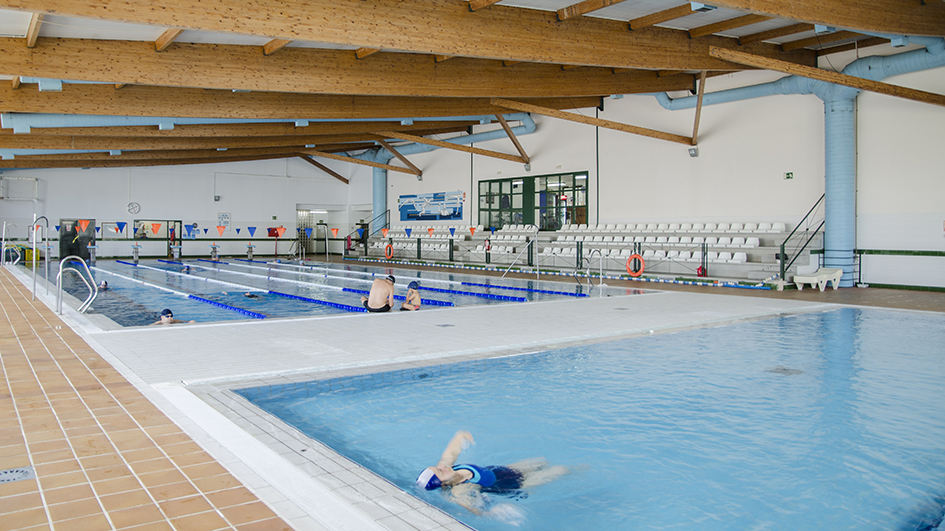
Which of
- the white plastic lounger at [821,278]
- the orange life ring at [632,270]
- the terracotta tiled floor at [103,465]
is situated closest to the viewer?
the terracotta tiled floor at [103,465]

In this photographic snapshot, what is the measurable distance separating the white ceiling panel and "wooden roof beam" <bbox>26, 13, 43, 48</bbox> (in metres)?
0.07

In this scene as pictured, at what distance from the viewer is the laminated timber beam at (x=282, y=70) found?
321 inches

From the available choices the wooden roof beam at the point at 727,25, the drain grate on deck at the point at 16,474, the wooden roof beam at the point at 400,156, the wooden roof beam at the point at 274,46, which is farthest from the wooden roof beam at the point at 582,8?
the wooden roof beam at the point at 400,156

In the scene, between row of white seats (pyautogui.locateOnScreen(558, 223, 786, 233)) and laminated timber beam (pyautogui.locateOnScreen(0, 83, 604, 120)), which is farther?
row of white seats (pyautogui.locateOnScreen(558, 223, 786, 233))

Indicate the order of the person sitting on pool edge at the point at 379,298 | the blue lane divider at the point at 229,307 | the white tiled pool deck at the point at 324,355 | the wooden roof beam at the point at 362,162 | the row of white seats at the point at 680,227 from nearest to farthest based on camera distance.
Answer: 1. the white tiled pool deck at the point at 324,355
2. the person sitting on pool edge at the point at 379,298
3. the blue lane divider at the point at 229,307
4. the row of white seats at the point at 680,227
5. the wooden roof beam at the point at 362,162

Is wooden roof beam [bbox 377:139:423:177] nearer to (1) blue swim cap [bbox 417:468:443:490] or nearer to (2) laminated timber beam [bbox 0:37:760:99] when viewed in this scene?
(2) laminated timber beam [bbox 0:37:760:99]

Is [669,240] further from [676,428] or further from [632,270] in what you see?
[676,428]

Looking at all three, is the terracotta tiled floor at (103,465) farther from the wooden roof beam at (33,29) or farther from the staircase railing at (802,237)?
the staircase railing at (802,237)

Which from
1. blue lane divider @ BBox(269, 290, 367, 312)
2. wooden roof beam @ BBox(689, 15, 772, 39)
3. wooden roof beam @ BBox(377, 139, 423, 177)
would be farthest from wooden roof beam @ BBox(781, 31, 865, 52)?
wooden roof beam @ BBox(377, 139, 423, 177)

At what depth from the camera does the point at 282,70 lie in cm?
955

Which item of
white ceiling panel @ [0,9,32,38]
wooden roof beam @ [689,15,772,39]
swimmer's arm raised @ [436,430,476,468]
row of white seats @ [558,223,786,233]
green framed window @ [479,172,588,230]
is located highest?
wooden roof beam @ [689,15,772,39]

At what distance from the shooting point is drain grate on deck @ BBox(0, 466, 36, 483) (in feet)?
8.03

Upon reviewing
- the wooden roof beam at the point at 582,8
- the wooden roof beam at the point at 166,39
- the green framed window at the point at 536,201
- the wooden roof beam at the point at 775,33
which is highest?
the wooden roof beam at the point at 775,33

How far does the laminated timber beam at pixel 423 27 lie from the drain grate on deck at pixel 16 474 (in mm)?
4989
